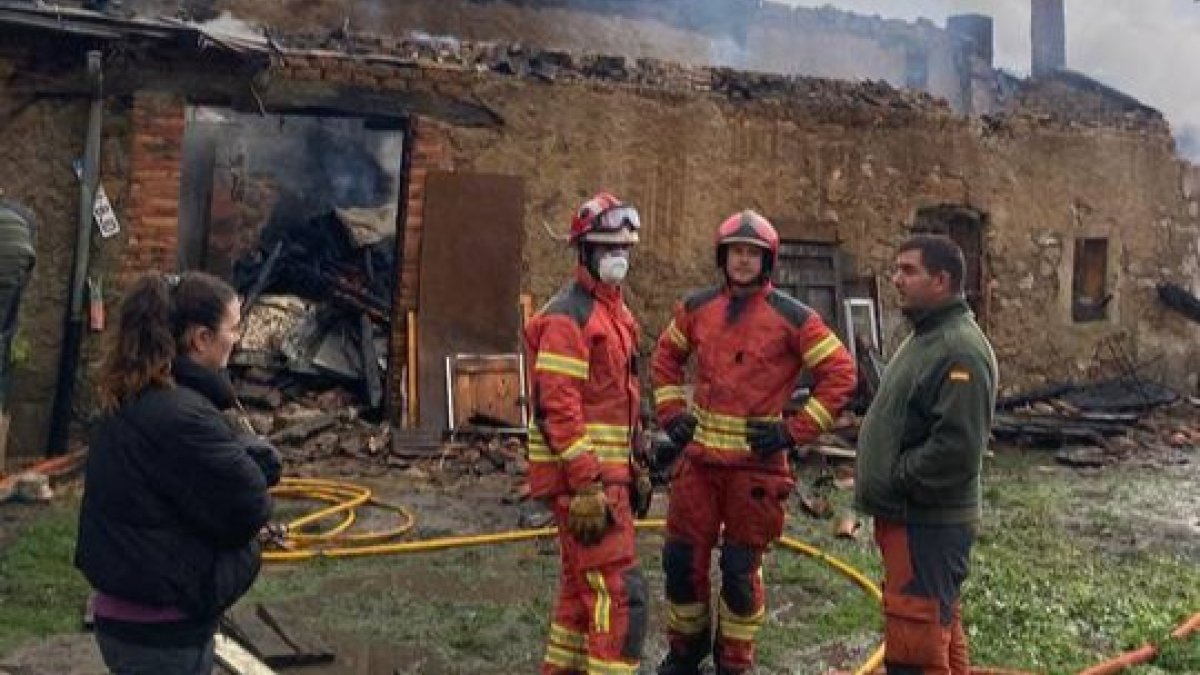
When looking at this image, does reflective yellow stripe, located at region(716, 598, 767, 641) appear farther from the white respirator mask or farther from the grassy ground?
the white respirator mask

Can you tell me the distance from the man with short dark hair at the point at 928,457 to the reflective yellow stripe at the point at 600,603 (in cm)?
101

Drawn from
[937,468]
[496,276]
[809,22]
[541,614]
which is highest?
[809,22]

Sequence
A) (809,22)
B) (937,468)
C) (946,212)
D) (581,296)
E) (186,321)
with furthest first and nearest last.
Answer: (809,22) → (946,212) → (581,296) → (937,468) → (186,321)

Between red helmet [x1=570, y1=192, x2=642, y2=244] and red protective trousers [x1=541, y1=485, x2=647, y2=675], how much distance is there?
3.14ft

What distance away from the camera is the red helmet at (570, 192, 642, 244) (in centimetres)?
472

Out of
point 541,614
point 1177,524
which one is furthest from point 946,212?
point 541,614

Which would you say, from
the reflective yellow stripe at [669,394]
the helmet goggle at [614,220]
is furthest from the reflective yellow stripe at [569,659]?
the helmet goggle at [614,220]

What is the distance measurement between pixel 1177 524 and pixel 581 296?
6273 millimetres

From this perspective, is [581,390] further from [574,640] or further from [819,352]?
[819,352]

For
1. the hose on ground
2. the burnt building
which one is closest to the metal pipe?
the burnt building

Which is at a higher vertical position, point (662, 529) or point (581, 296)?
point (581, 296)

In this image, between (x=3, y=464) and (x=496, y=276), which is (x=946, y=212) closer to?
(x=496, y=276)

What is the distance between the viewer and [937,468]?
14.0 feet

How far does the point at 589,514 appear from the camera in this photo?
4.39 m
